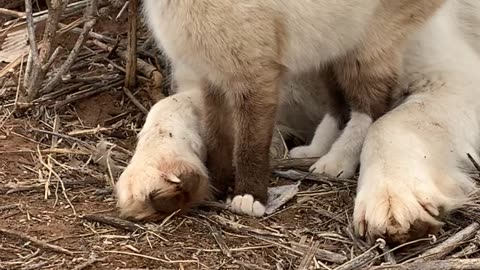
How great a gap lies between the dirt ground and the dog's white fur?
86 mm

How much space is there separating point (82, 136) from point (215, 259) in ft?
3.68

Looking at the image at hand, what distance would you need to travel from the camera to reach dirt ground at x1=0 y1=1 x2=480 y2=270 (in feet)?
7.66

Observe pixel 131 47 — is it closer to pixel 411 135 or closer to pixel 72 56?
pixel 72 56

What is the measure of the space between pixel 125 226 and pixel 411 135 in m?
0.93

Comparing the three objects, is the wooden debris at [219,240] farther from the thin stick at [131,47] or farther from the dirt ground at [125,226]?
the thin stick at [131,47]

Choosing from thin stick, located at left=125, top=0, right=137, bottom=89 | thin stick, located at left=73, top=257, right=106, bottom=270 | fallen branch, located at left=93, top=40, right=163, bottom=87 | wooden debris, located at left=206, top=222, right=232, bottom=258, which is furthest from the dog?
fallen branch, located at left=93, top=40, right=163, bottom=87

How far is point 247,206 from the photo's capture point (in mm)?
2607

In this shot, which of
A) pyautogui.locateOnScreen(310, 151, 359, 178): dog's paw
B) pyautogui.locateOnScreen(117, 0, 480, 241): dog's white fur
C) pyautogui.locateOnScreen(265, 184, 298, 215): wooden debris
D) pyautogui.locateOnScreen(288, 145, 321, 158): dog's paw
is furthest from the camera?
pyautogui.locateOnScreen(288, 145, 321, 158): dog's paw

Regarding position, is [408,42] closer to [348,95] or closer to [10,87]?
[348,95]

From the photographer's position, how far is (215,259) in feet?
7.73

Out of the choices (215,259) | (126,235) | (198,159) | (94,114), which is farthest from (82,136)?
(215,259)

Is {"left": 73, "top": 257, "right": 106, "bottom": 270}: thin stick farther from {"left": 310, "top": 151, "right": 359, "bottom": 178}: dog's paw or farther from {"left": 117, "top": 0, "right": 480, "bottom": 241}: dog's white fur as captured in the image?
{"left": 310, "top": 151, "right": 359, "bottom": 178}: dog's paw

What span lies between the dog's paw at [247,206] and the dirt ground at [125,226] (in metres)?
0.02

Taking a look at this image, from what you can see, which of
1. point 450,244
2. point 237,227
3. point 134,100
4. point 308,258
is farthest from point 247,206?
point 134,100
